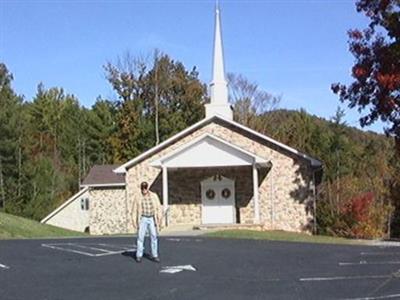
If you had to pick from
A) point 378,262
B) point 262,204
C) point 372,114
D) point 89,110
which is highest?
point 89,110

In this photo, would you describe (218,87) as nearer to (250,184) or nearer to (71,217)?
(250,184)

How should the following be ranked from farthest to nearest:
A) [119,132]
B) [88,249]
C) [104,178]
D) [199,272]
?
[119,132], [104,178], [88,249], [199,272]

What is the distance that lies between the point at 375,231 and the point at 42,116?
157 ft

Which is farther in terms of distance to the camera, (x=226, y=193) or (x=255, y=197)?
(x=226, y=193)

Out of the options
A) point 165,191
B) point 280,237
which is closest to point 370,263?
point 280,237

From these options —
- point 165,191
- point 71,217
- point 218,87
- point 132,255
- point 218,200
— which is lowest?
point 132,255

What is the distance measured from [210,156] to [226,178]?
6.98ft

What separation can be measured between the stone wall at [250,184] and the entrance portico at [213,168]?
216 mm

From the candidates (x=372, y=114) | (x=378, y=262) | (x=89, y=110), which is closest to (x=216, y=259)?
(x=378, y=262)

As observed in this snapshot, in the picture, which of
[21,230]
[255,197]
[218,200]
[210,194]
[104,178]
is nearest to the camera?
[21,230]

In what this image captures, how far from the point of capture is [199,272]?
48.4 feet

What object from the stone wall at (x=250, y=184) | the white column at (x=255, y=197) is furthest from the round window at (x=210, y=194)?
the white column at (x=255, y=197)

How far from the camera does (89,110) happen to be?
6975 cm

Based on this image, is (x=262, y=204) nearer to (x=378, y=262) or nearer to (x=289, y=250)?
(x=289, y=250)
